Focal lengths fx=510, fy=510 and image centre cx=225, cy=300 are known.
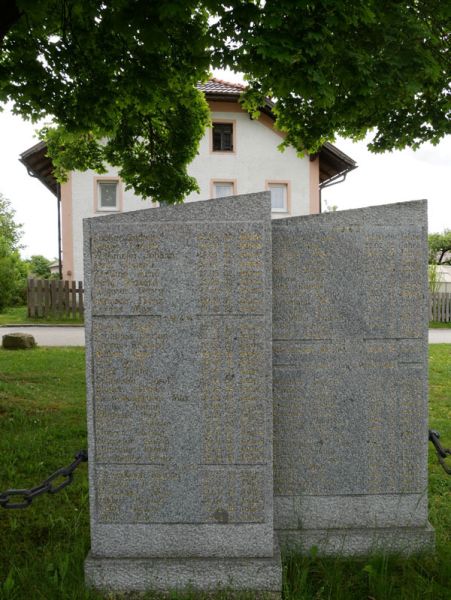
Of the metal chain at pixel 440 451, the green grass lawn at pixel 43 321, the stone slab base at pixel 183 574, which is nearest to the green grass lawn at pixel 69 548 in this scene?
the stone slab base at pixel 183 574

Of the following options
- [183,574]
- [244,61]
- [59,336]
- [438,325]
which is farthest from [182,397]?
[438,325]

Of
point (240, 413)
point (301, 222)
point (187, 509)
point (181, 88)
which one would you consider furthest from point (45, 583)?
point (181, 88)

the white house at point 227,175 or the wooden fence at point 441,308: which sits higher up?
the white house at point 227,175

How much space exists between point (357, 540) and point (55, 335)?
47.9 ft

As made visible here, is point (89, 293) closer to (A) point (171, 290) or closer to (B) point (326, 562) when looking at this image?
(A) point (171, 290)

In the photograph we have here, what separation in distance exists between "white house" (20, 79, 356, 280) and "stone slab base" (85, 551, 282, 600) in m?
20.7

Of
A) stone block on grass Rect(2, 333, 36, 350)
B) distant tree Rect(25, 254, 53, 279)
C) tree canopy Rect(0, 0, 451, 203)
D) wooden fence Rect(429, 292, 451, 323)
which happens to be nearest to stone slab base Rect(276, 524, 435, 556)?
tree canopy Rect(0, 0, 451, 203)

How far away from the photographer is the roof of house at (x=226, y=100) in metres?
22.3

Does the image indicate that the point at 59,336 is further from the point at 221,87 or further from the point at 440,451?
the point at 440,451

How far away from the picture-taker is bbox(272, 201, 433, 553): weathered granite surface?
10.3 ft

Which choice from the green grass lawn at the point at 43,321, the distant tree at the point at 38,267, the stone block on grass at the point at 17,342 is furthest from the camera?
the distant tree at the point at 38,267

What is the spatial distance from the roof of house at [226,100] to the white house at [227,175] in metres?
0.05

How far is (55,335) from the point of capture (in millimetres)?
16344

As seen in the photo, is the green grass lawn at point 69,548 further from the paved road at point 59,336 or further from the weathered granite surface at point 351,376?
the paved road at point 59,336
